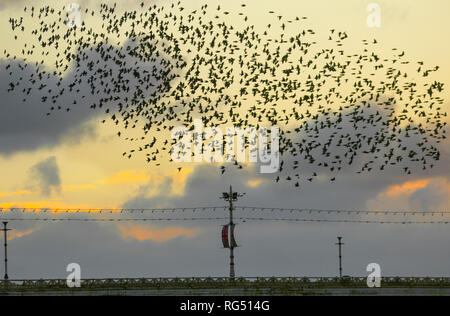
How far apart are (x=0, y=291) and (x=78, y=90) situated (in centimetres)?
3114

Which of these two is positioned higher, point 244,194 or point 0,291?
point 244,194

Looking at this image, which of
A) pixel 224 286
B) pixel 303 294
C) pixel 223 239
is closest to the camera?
pixel 303 294

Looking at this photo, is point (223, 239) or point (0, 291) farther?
point (223, 239)

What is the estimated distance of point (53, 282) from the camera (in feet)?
402
